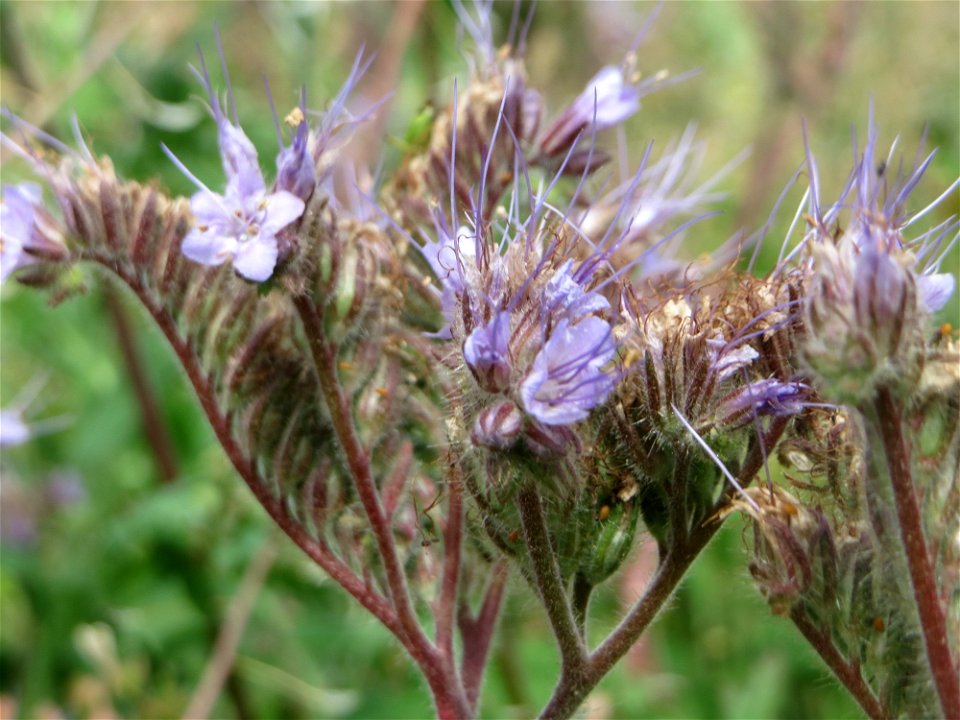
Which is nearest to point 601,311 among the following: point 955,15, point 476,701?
point 476,701

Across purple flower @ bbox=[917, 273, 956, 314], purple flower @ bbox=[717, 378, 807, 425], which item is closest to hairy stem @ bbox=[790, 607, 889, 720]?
purple flower @ bbox=[717, 378, 807, 425]

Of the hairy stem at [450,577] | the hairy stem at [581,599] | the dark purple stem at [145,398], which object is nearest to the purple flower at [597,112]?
the hairy stem at [450,577]

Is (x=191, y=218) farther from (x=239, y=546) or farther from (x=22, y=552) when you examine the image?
(x=22, y=552)

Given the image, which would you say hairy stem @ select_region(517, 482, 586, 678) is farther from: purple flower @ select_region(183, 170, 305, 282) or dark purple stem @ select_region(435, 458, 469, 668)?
purple flower @ select_region(183, 170, 305, 282)

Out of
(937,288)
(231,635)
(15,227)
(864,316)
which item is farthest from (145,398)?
(864,316)

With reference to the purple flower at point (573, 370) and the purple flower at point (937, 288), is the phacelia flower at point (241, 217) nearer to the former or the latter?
the purple flower at point (573, 370)

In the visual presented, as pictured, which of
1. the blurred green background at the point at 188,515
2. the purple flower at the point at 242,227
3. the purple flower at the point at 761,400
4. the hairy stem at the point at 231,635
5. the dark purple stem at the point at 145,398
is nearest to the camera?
the purple flower at the point at 761,400
